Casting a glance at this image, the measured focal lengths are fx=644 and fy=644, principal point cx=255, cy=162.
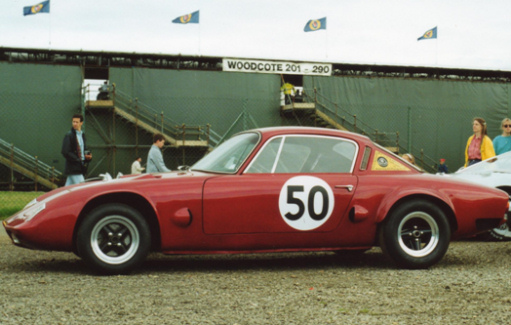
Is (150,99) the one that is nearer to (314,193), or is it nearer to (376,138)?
(376,138)

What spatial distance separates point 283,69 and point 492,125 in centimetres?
1111

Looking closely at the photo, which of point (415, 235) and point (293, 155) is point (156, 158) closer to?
point (293, 155)

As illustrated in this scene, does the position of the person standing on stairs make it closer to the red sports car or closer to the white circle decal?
the red sports car

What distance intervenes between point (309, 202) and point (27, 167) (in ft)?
67.7

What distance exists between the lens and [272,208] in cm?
570

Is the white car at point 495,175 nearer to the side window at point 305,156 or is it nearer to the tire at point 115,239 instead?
the side window at point 305,156

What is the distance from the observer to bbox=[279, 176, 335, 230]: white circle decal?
18.8ft

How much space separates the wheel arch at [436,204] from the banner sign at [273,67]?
71.2 ft

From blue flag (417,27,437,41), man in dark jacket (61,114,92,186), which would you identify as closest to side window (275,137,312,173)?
man in dark jacket (61,114,92,186)

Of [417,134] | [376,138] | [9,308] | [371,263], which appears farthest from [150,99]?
[9,308]

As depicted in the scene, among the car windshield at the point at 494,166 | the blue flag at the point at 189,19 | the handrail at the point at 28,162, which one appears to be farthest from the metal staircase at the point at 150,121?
the car windshield at the point at 494,166

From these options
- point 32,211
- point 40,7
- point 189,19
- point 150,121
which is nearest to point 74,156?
point 32,211

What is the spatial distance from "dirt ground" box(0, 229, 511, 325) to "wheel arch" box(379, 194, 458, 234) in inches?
17.9

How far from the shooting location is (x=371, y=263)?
642 cm
